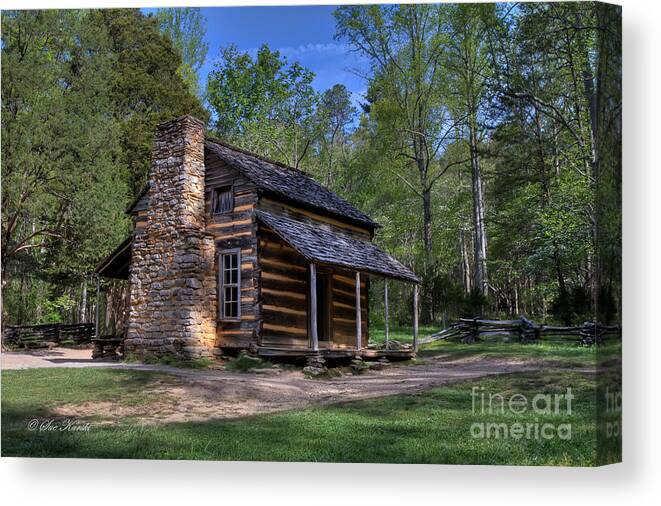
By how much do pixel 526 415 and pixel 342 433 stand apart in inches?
89.8

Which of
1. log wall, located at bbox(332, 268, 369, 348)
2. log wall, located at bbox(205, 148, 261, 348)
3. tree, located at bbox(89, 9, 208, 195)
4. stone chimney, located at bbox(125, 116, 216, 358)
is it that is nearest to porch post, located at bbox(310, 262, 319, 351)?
log wall, located at bbox(205, 148, 261, 348)

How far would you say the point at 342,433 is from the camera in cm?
745

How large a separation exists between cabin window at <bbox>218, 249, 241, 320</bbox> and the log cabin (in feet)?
0.08

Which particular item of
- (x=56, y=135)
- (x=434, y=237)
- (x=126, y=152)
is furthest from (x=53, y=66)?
(x=434, y=237)

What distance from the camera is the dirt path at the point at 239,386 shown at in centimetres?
804

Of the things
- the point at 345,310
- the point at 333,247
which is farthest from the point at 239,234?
the point at 345,310

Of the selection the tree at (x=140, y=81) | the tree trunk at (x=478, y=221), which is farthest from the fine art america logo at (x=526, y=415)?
the tree at (x=140, y=81)

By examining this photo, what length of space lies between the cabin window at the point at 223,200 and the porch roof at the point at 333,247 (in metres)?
0.78

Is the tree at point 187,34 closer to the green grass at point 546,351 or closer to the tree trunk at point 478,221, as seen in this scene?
the tree trunk at point 478,221

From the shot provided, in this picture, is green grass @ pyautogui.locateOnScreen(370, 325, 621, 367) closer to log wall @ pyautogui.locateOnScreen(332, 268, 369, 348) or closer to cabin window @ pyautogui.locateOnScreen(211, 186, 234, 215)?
log wall @ pyautogui.locateOnScreen(332, 268, 369, 348)

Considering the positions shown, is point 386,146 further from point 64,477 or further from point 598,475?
point 64,477

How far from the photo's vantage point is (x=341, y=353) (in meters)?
11.4

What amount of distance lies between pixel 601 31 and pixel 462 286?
13.1 feet

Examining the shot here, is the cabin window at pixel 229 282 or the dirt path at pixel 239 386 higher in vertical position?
the cabin window at pixel 229 282
